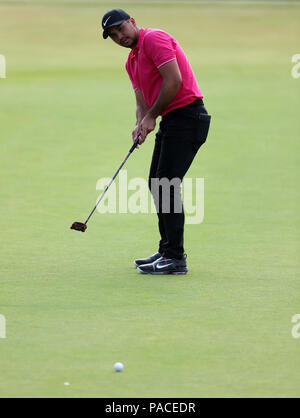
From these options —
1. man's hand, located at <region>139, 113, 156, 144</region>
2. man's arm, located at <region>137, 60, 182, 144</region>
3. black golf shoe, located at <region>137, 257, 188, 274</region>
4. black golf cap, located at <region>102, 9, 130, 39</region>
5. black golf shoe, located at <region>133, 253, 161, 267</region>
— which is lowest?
black golf shoe, located at <region>137, 257, 188, 274</region>

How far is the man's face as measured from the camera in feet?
19.9

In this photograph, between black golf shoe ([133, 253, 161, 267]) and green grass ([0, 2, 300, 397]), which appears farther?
black golf shoe ([133, 253, 161, 267])

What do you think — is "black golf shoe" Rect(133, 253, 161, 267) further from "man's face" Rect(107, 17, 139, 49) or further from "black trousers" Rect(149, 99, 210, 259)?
"man's face" Rect(107, 17, 139, 49)

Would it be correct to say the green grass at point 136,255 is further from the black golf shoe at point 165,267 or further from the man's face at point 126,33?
the man's face at point 126,33

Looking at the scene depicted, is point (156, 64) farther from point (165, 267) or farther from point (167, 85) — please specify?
point (165, 267)

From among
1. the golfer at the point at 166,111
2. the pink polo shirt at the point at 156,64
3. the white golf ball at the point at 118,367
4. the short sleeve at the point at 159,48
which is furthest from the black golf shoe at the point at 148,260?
the white golf ball at the point at 118,367

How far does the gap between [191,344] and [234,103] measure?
11126 mm

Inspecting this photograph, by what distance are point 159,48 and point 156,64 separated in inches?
4.3

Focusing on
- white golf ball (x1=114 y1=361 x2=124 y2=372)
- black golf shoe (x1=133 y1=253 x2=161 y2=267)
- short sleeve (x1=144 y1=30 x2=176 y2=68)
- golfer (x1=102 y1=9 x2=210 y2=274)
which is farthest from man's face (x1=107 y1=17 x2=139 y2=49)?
white golf ball (x1=114 y1=361 x2=124 y2=372)

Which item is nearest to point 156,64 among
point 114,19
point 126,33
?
point 126,33

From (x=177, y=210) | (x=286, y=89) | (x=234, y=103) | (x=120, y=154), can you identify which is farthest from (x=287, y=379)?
(x=286, y=89)

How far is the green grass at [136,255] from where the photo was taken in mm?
4473

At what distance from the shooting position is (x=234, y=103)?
15.6m

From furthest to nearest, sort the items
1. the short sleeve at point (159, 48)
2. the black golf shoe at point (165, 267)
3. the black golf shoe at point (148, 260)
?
the black golf shoe at point (148, 260) < the black golf shoe at point (165, 267) < the short sleeve at point (159, 48)
